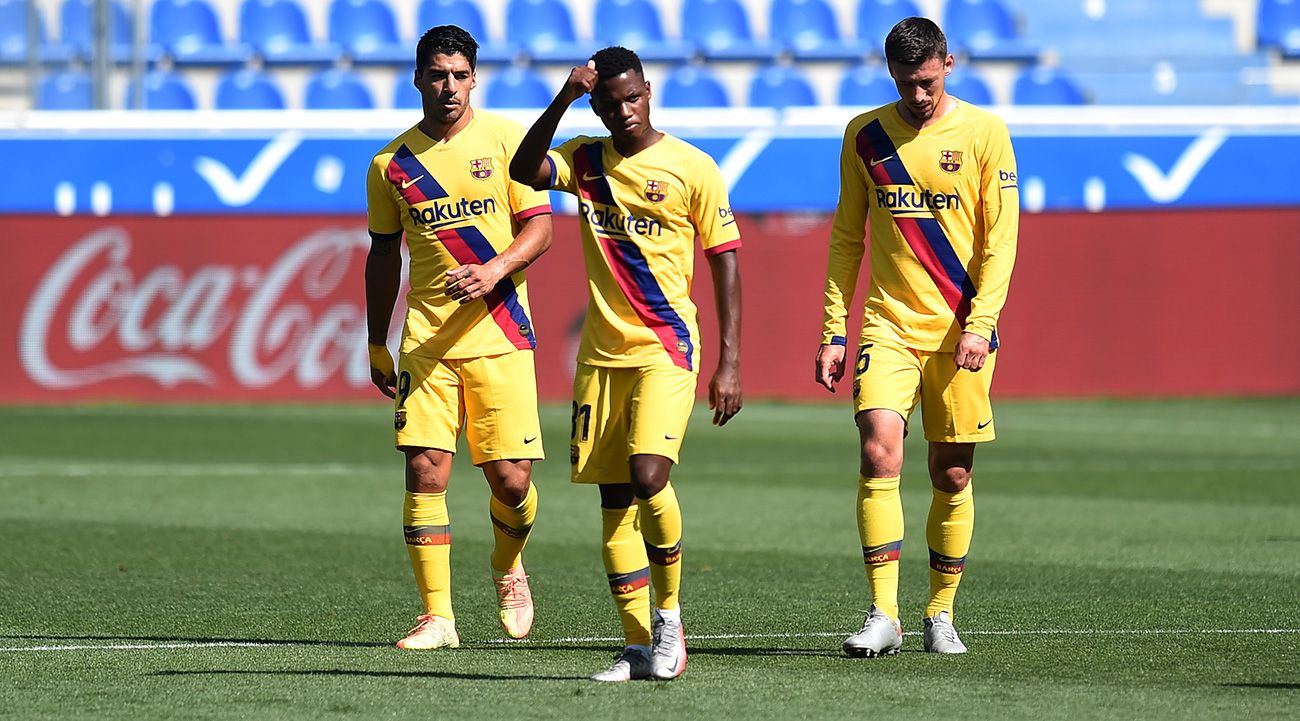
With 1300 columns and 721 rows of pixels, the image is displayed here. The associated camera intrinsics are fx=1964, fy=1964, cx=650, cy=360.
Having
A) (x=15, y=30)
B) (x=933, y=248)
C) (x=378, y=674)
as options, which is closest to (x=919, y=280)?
(x=933, y=248)

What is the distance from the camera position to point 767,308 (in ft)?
65.8

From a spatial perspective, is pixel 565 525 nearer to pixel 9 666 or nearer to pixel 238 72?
pixel 9 666

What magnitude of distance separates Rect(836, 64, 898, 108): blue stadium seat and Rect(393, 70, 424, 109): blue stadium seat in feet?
16.0

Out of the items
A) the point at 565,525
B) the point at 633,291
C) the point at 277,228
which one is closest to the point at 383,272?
the point at 633,291

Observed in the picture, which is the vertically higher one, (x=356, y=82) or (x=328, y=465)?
(x=356, y=82)

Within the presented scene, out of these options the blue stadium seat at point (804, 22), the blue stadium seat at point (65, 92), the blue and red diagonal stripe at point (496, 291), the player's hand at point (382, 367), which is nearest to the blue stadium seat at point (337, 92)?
the blue stadium seat at point (65, 92)

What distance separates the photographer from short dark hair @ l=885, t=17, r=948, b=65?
595 cm

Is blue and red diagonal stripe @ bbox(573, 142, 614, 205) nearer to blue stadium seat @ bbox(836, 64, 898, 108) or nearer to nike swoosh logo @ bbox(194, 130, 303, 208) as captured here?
nike swoosh logo @ bbox(194, 130, 303, 208)

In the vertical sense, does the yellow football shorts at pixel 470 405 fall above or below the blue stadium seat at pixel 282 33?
below

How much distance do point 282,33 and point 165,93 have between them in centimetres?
187

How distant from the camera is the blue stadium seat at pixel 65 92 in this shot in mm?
20453

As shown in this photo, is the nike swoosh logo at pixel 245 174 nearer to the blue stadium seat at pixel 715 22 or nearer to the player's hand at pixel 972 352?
the blue stadium seat at pixel 715 22

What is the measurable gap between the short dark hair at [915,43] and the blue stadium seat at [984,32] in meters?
17.5

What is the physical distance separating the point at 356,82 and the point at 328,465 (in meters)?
9.71
